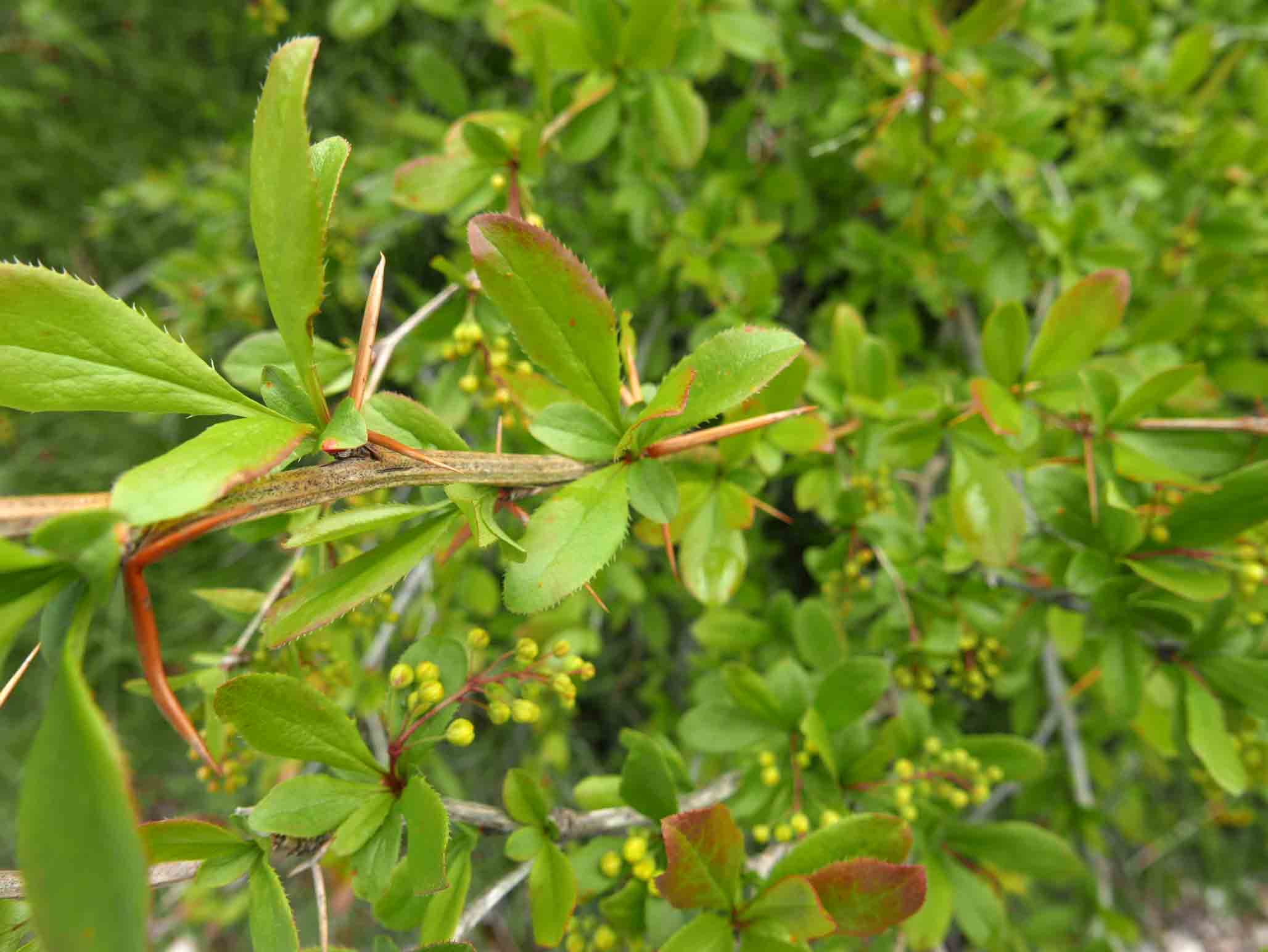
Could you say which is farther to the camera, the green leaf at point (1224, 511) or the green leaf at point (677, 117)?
the green leaf at point (677, 117)

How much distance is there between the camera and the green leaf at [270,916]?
2.17 ft

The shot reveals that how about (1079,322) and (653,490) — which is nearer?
(653,490)

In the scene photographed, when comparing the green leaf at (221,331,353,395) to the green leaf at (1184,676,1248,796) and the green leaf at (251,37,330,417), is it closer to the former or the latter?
the green leaf at (251,37,330,417)

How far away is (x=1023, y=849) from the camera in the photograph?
114cm

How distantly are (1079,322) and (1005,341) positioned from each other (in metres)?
0.09

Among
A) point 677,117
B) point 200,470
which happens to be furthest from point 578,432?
point 677,117

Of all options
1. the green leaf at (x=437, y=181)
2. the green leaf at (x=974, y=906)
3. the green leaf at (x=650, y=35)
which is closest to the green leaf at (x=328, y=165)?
the green leaf at (x=437, y=181)

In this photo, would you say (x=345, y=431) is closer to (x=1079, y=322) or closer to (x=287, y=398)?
(x=287, y=398)

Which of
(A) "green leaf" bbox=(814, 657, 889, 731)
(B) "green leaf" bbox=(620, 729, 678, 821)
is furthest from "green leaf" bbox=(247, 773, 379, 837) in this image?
(A) "green leaf" bbox=(814, 657, 889, 731)

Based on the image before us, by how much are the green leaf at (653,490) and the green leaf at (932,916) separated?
79 cm

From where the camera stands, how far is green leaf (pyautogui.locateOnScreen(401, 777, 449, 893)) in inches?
25.5

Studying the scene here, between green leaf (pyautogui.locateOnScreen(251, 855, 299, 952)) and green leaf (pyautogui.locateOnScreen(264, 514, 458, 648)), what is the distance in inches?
10.8

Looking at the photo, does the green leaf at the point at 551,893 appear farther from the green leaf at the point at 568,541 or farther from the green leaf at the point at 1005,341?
the green leaf at the point at 1005,341

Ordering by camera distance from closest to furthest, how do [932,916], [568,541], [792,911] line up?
[568,541], [792,911], [932,916]
